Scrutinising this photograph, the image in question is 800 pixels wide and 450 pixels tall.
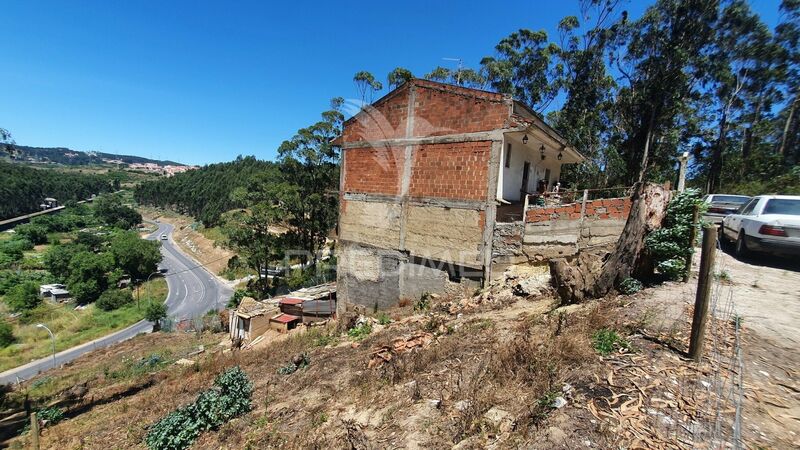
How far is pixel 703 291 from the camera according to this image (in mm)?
4098

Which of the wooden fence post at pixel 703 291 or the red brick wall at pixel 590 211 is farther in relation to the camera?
the red brick wall at pixel 590 211

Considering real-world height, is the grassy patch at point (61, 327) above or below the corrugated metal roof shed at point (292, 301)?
below

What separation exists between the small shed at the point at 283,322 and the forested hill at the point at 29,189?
375 feet

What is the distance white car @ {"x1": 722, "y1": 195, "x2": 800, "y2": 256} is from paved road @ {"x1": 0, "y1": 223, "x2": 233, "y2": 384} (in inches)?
1501

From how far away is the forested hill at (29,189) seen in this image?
84.8m

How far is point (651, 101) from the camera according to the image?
22.5 metres

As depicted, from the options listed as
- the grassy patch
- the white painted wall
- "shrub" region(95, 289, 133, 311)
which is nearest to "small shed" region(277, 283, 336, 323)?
the white painted wall

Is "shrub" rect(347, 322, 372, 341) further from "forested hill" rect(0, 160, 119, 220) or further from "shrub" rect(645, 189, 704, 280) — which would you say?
"forested hill" rect(0, 160, 119, 220)

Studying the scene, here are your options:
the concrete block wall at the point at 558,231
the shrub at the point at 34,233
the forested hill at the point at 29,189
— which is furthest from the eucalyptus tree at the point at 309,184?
the forested hill at the point at 29,189

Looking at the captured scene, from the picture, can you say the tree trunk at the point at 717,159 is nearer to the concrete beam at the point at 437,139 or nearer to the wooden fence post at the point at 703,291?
the concrete beam at the point at 437,139

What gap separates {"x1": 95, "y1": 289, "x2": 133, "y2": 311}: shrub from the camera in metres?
40.6

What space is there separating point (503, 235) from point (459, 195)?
1870mm

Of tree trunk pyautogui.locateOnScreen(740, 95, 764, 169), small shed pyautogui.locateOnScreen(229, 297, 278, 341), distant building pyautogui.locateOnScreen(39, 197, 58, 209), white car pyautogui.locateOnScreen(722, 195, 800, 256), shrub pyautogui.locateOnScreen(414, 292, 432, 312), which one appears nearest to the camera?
white car pyautogui.locateOnScreen(722, 195, 800, 256)

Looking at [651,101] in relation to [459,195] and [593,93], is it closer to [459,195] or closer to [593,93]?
[593,93]
